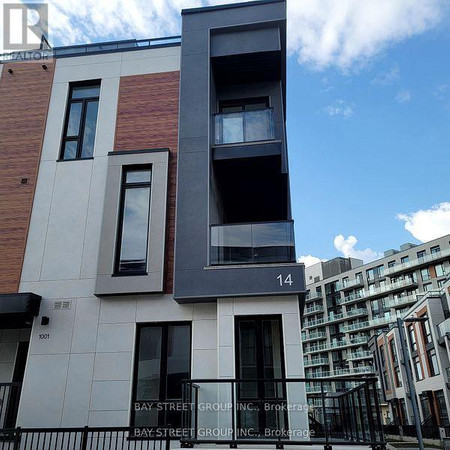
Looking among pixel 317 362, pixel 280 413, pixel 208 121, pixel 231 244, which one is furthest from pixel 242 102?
pixel 317 362

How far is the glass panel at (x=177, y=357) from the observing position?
922cm

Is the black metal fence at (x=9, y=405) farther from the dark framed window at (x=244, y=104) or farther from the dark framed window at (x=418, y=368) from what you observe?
the dark framed window at (x=418, y=368)

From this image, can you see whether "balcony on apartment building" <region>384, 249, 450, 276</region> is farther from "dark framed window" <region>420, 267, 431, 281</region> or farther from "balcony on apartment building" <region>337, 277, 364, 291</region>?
"balcony on apartment building" <region>337, 277, 364, 291</region>

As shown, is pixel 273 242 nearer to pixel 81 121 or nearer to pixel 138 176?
pixel 138 176

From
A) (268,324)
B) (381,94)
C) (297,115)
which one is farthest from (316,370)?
(268,324)

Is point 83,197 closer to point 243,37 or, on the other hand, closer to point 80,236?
point 80,236

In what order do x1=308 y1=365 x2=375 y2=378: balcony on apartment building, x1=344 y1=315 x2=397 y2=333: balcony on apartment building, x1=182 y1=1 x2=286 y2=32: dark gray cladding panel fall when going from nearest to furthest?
1. x1=182 y1=1 x2=286 y2=32: dark gray cladding panel
2. x1=344 y1=315 x2=397 y2=333: balcony on apartment building
3. x1=308 y1=365 x2=375 y2=378: balcony on apartment building

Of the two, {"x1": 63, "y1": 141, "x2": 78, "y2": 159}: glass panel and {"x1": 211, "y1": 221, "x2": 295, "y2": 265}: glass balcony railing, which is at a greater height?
{"x1": 63, "y1": 141, "x2": 78, "y2": 159}: glass panel

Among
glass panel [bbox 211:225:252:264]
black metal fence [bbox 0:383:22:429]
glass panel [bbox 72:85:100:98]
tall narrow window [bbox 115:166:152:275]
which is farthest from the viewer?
glass panel [bbox 72:85:100:98]

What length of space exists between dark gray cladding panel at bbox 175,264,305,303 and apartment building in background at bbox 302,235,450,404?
194 feet

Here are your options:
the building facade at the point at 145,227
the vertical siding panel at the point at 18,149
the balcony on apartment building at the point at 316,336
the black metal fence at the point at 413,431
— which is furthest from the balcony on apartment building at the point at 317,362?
the vertical siding panel at the point at 18,149

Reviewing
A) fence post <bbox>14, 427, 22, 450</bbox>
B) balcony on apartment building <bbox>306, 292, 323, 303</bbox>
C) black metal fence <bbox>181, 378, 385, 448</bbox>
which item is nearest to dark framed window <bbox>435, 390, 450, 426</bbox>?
black metal fence <bbox>181, 378, 385, 448</bbox>

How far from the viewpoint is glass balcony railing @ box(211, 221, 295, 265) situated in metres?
9.70

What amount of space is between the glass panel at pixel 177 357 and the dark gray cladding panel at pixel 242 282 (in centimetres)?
76
